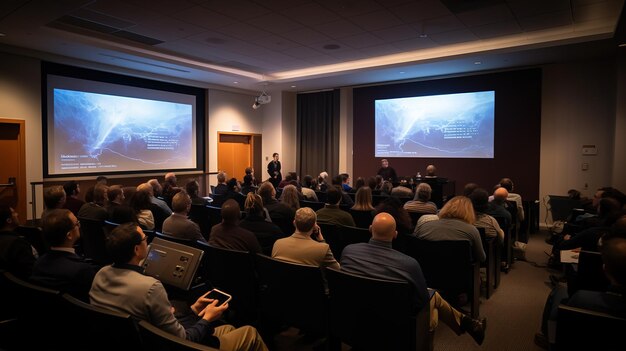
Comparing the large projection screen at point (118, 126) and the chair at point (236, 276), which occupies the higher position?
the large projection screen at point (118, 126)

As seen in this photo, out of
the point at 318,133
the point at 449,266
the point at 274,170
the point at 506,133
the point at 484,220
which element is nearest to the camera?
the point at 449,266

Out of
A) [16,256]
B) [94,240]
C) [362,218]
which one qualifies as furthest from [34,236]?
[362,218]

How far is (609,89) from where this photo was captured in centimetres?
725

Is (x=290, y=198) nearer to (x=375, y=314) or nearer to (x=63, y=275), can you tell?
(x=375, y=314)

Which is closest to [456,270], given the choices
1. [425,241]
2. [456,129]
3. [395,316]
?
[425,241]

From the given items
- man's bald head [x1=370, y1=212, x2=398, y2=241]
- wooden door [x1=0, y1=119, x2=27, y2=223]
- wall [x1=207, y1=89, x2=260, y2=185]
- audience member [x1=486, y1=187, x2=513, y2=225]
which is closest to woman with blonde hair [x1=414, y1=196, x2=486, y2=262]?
man's bald head [x1=370, y1=212, x2=398, y2=241]

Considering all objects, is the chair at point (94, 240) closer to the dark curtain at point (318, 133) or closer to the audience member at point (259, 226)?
the audience member at point (259, 226)

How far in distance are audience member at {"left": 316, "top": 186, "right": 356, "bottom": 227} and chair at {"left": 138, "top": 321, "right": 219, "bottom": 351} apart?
2577 mm

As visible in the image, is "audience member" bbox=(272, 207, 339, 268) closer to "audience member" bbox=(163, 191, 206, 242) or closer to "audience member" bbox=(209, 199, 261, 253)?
"audience member" bbox=(209, 199, 261, 253)

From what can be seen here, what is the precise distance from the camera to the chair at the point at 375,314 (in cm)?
200

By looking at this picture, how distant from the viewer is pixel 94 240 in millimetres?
3668

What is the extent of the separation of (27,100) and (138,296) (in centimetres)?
717

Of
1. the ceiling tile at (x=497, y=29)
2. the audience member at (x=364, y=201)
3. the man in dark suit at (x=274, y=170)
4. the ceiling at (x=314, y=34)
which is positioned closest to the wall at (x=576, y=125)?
the ceiling at (x=314, y=34)

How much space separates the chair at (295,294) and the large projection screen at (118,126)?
22.8 ft
